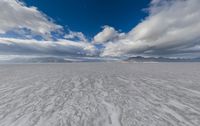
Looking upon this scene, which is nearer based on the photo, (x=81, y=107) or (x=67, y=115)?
(x=67, y=115)

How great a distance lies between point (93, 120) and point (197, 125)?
405cm

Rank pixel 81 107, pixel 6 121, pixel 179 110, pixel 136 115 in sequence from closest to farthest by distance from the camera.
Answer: pixel 6 121 → pixel 136 115 → pixel 179 110 → pixel 81 107

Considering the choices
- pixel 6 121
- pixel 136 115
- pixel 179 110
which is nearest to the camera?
pixel 6 121

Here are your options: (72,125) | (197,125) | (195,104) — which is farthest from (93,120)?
(195,104)

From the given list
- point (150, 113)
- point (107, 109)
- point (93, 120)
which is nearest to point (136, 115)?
point (150, 113)

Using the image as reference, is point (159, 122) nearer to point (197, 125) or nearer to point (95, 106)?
point (197, 125)

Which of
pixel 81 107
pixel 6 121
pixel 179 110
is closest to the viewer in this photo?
pixel 6 121

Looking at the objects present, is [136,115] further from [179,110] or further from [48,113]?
[48,113]

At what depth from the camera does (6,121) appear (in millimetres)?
4488

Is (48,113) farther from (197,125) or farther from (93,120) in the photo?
(197,125)

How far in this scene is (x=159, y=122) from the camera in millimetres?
4387

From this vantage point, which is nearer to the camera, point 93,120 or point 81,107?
point 93,120

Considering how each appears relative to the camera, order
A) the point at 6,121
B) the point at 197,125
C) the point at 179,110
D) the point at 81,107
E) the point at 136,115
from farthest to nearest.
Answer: the point at 81,107, the point at 179,110, the point at 136,115, the point at 6,121, the point at 197,125

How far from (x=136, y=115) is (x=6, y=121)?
555 cm
